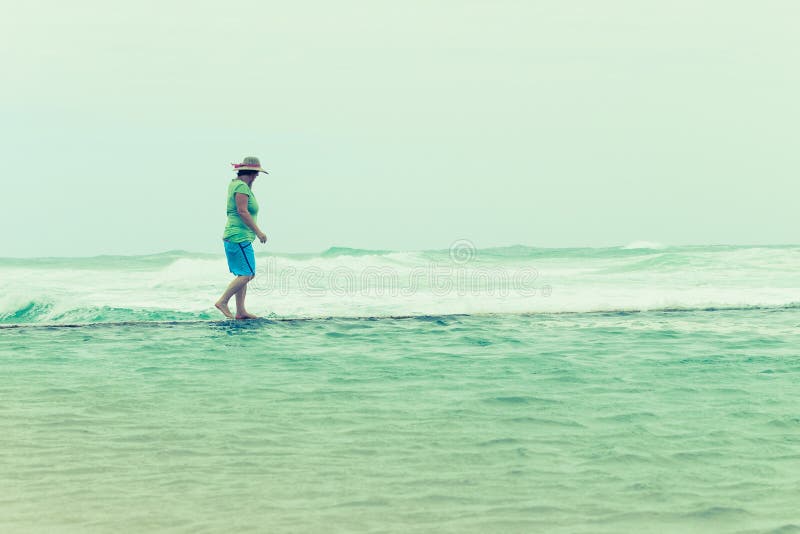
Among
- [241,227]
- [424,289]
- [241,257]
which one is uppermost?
[241,227]

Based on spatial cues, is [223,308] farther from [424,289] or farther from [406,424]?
[424,289]

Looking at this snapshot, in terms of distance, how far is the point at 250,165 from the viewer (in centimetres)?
851

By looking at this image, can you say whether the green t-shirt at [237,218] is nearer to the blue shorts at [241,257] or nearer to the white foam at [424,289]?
the blue shorts at [241,257]

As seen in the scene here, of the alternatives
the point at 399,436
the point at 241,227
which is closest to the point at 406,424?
the point at 399,436

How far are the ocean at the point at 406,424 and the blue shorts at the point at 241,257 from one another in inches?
22.1

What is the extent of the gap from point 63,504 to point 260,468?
0.78m

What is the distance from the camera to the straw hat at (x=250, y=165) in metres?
8.44

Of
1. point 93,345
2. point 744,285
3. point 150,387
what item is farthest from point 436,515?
point 744,285

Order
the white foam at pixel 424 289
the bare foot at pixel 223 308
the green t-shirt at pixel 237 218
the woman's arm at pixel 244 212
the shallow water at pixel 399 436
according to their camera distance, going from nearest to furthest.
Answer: the shallow water at pixel 399 436, the woman's arm at pixel 244 212, the green t-shirt at pixel 237 218, the bare foot at pixel 223 308, the white foam at pixel 424 289

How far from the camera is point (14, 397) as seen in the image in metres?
4.88

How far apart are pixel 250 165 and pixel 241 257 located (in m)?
0.95

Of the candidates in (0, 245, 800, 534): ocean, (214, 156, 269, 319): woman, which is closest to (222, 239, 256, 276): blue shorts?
(214, 156, 269, 319): woman

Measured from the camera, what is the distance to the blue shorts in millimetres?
8492

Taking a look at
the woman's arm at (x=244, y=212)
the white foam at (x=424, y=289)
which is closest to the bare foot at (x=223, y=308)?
the woman's arm at (x=244, y=212)
